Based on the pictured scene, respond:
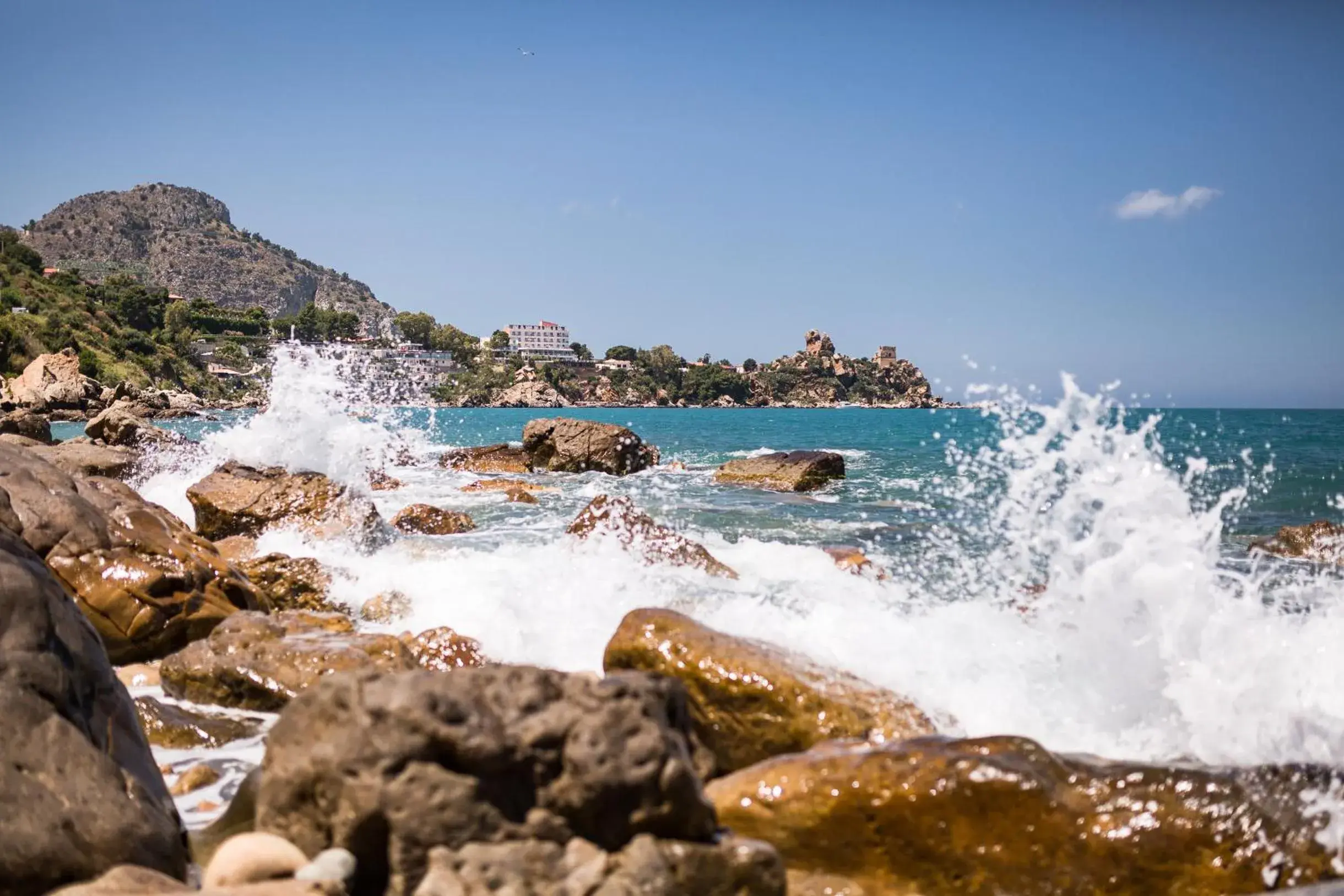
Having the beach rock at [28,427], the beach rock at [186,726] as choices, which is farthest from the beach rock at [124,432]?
the beach rock at [186,726]

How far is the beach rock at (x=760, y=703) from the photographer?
4688mm

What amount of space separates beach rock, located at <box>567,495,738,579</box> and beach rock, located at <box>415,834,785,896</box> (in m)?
7.43

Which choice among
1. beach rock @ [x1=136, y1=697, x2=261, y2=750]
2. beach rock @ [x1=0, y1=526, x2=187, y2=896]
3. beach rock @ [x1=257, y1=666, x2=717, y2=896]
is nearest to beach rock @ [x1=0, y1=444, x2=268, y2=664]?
beach rock @ [x1=136, y1=697, x2=261, y2=750]

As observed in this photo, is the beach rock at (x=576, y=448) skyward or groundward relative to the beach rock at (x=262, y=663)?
skyward

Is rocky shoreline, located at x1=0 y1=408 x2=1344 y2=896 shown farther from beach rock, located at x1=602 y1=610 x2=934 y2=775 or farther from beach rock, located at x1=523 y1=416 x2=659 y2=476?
beach rock, located at x1=523 y1=416 x2=659 y2=476

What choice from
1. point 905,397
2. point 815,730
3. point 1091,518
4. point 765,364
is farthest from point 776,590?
point 765,364

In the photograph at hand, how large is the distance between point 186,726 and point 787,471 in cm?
1799

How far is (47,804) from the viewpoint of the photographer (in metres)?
3.09

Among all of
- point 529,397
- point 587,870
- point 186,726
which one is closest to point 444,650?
point 186,726

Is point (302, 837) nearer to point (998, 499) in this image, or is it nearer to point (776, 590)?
point (776, 590)

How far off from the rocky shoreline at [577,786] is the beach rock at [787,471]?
16326mm

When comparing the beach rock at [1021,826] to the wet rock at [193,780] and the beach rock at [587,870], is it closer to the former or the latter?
the beach rock at [587,870]

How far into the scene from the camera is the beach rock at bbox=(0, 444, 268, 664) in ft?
21.0

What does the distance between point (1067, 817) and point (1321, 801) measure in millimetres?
1155
